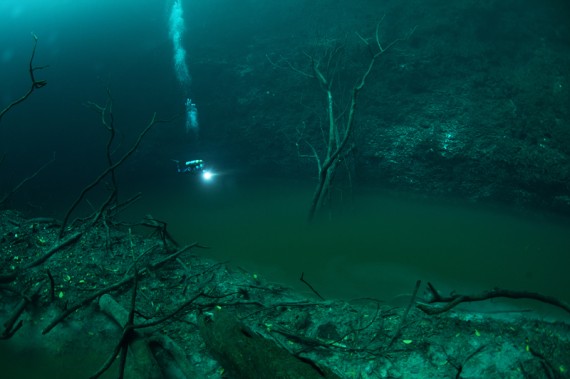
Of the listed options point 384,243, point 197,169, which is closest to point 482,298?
point 384,243

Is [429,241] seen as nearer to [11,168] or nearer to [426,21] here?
[426,21]

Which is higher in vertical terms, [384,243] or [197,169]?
[197,169]

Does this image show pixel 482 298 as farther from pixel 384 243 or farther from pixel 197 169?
pixel 197 169

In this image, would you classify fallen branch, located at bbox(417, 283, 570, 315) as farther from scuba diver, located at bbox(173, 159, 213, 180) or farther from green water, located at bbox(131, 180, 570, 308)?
scuba diver, located at bbox(173, 159, 213, 180)

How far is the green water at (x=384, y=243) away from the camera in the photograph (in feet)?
19.6

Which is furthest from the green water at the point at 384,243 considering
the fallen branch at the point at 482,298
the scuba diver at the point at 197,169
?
the fallen branch at the point at 482,298

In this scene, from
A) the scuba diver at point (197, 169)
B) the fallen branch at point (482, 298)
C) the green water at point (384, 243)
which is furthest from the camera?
the scuba diver at point (197, 169)

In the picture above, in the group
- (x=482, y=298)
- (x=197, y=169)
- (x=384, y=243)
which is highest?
(x=482, y=298)

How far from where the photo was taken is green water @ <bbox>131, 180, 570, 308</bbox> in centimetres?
596

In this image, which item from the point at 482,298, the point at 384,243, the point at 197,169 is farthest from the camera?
the point at 197,169

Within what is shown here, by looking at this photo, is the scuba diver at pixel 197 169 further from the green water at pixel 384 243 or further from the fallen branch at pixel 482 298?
the fallen branch at pixel 482 298

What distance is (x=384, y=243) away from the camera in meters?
7.04

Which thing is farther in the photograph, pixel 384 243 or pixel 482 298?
pixel 384 243

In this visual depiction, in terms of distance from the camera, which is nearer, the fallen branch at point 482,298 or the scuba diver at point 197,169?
the fallen branch at point 482,298
